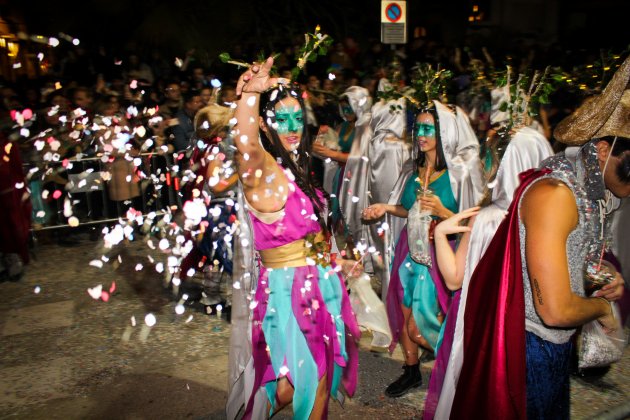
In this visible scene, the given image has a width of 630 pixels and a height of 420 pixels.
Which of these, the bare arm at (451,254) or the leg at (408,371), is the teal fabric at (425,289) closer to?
the leg at (408,371)

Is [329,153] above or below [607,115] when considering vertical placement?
below

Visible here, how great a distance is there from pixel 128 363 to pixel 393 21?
682 cm

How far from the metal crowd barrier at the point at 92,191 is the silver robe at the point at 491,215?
247 inches

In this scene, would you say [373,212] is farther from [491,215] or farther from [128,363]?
[128,363]

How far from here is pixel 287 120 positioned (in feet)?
10.8

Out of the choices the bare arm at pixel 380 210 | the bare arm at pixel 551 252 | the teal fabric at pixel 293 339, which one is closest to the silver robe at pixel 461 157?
the bare arm at pixel 380 210

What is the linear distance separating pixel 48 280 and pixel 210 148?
8.96 feet

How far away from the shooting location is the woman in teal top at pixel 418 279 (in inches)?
168

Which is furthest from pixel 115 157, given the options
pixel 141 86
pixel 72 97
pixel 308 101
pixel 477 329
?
pixel 477 329

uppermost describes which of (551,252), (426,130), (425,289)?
→ (426,130)

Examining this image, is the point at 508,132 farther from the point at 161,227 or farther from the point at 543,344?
the point at 161,227

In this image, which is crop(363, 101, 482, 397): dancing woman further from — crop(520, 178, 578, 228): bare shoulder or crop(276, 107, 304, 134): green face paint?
crop(520, 178, 578, 228): bare shoulder

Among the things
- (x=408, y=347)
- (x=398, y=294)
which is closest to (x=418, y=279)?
(x=398, y=294)

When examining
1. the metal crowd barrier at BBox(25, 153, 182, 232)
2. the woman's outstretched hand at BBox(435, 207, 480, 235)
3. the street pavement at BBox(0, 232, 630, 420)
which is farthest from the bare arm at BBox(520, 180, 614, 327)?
the metal crowd barrier at BBox(25, 153, 182, 232)
